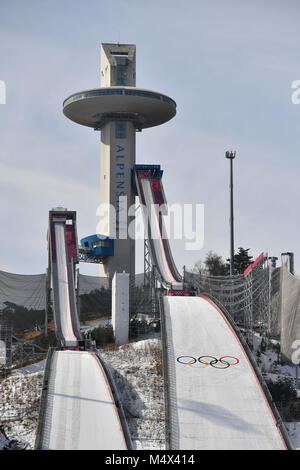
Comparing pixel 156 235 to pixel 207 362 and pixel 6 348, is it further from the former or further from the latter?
pixel 207 362

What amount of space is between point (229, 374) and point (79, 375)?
273 inches

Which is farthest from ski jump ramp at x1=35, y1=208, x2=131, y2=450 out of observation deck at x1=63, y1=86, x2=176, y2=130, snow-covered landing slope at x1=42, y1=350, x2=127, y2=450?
observation deck at x1=63, y1=86, x2=176, y2=130

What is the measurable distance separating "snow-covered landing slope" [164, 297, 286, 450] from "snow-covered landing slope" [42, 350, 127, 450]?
2.55 m

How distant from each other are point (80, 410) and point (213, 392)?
5.78m

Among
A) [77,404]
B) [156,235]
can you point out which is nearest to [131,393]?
[77,404]

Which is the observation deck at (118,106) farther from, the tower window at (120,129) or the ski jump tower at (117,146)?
the tower window at (120,129)

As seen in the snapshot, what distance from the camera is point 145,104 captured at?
69375mm

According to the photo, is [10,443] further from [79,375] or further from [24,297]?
[24,297]

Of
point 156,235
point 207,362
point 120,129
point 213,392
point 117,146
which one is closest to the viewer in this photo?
point 213,392

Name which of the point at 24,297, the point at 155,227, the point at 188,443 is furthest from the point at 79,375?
the point at 155,227

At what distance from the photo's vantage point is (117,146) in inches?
2781

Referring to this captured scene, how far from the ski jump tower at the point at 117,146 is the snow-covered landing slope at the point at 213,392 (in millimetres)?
26963

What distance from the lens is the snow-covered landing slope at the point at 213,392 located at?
30.2m

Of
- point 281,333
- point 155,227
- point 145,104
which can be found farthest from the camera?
point 145,104
